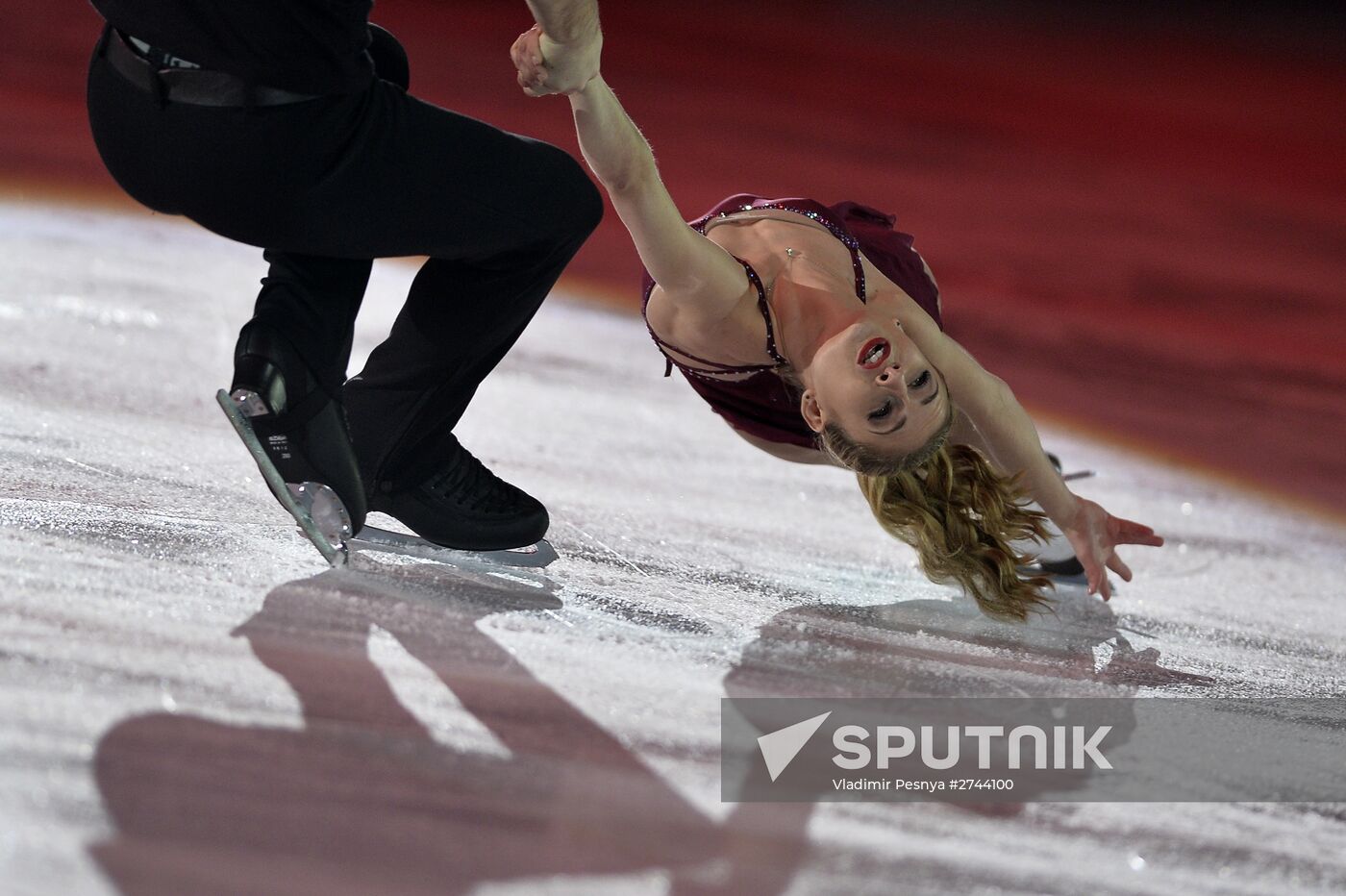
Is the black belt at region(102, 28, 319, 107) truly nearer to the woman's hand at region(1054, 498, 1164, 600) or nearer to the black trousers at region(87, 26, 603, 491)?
the black trousers at region(87, 26, 603, 491)

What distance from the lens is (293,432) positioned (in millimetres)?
2121

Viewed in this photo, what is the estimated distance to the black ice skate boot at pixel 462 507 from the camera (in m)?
2.41

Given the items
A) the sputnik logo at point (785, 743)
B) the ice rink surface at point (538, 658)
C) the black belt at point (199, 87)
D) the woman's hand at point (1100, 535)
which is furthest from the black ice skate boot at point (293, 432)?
the woman's hand at point (1100, 535)

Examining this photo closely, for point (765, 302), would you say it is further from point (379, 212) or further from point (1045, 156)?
point (1045, 156)

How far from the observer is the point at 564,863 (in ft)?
5.53

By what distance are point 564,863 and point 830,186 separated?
4213mm

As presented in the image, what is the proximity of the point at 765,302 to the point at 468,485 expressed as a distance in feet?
2.06

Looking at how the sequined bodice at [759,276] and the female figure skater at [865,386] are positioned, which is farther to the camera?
the sequined bodice at [759,276]

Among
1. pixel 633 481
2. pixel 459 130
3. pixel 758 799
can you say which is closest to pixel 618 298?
pixel 633 481

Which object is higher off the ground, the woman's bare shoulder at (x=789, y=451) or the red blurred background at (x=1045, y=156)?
the red blurred background at (x=1045, y=156)

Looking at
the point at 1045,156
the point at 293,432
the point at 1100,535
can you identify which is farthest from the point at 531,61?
the point at 1045,156

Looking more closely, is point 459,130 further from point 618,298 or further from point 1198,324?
point 1198,324

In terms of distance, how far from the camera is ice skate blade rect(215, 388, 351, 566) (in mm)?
2107

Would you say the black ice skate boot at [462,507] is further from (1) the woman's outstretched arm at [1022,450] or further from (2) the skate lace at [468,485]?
(1) the woman's outstretched arm at [1022,450]
